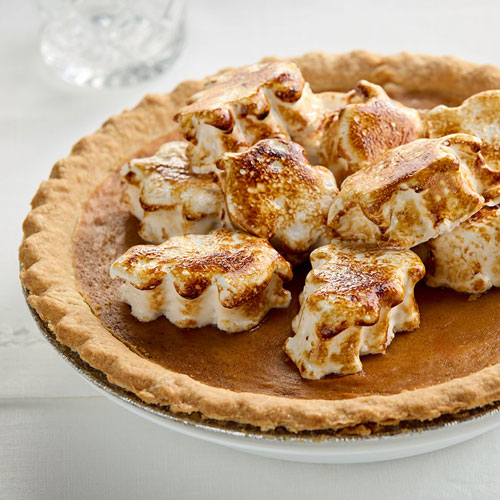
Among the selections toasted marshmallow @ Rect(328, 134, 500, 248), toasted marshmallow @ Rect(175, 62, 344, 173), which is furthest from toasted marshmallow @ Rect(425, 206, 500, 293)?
toasted marshmallow @ Rect(175, 62, 344, 173)

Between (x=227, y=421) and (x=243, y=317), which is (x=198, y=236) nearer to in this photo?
(x=243, y=317)

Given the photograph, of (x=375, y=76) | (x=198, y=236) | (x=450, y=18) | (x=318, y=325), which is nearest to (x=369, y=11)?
(x=450, y=18)

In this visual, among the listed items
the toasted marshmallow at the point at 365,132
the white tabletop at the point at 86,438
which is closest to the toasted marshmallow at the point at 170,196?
the toasted marshmallow at the point at 365,132

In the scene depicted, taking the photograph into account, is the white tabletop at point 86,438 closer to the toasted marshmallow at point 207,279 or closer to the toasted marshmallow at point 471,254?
the toasted marshmallow at point 207,279

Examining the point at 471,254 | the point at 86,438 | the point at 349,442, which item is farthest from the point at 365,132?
the point at 86,438

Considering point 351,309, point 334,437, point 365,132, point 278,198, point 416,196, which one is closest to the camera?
point 334,437

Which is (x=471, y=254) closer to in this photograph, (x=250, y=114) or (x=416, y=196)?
(x=416, y=196)

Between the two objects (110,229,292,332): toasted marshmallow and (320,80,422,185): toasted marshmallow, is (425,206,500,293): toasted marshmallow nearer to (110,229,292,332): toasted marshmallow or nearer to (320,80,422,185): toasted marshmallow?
(320,80,422,185): toasted marshmallow
